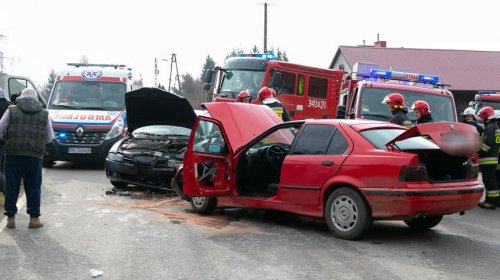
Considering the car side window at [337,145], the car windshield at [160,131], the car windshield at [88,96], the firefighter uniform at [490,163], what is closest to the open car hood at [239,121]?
the car side window at [337,145]

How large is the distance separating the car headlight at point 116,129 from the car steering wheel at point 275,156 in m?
6.96

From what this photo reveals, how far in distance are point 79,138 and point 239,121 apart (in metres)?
7.08

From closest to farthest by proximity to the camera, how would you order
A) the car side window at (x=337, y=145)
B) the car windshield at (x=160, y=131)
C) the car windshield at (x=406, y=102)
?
the car side window at (x=337, y=145)
the car windshield at (x=160, y=131)
the car windshield at (x=406, y=102)

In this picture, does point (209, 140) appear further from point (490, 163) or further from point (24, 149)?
point (490, 163)

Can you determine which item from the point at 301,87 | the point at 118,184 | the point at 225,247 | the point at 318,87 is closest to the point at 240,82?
the point at 301,87

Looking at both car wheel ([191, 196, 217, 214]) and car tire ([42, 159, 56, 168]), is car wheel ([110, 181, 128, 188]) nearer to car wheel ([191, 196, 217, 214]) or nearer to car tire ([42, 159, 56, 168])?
car wheel ([191, 196, 217, 214])

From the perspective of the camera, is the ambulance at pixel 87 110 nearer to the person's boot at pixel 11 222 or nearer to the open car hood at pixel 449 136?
the person's boot at pixel 11 222

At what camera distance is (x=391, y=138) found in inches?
270

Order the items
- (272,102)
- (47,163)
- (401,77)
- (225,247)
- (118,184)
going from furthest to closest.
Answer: (47,163), (401,77), (118,184), (272,102), (225,247)

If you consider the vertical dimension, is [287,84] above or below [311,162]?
above

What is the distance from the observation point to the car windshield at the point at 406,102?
11.3 metres

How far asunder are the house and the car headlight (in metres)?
25.8

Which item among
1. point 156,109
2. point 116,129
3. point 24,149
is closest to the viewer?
point 24,149

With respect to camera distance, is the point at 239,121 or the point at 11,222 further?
the point at 239,121
